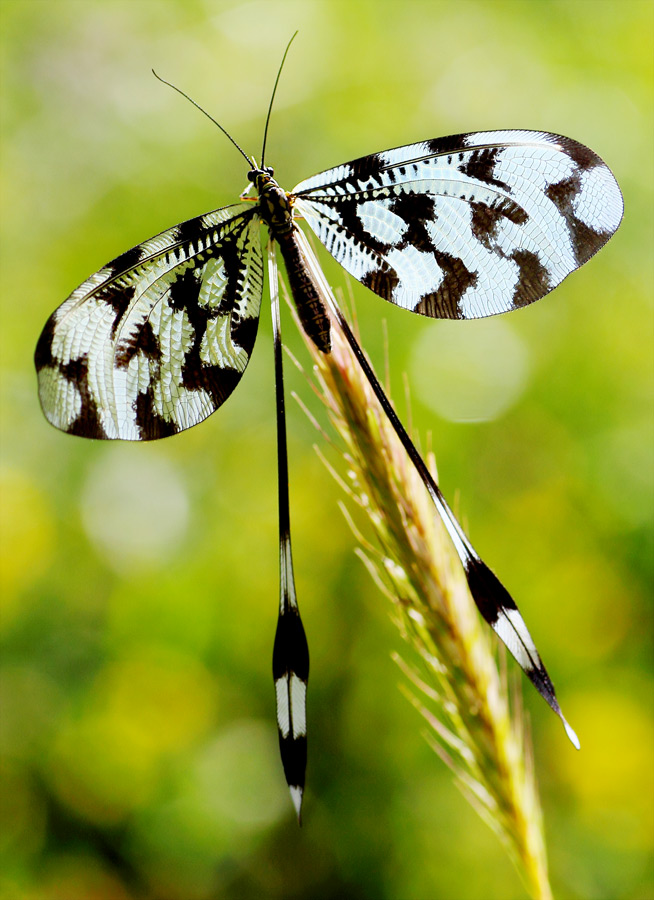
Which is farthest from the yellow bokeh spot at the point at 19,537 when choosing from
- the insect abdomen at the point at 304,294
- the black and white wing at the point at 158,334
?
the insect abdomen at the point at 304,294

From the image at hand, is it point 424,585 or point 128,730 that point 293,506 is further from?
point 424,585

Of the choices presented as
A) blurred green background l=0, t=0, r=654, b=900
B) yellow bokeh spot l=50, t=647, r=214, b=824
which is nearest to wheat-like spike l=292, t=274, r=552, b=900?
blurred green background l=0, t=0, r=654, b=900

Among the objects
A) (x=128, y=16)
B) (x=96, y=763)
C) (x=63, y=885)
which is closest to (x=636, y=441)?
(x=96, y=763)

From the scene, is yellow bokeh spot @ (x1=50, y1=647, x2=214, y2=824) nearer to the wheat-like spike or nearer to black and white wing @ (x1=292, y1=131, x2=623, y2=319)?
the wheat-like spike

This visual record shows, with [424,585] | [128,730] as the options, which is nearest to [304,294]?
[424,585]

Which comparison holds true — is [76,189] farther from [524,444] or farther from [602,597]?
[602,597]

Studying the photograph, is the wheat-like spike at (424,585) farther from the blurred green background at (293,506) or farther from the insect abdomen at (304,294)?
the blurred green background at (293,506)
